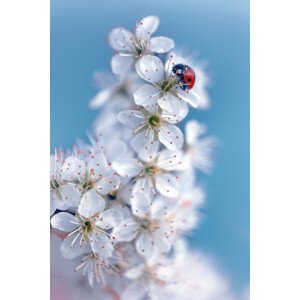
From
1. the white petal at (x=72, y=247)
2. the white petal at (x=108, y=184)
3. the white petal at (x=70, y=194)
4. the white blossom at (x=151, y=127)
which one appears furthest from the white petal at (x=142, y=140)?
the white petal at (x=72, y=247)

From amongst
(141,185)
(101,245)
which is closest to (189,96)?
(141,185)

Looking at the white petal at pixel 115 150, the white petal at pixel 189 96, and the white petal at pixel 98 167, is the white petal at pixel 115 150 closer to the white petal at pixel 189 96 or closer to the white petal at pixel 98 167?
the white petal at pixel 98 167

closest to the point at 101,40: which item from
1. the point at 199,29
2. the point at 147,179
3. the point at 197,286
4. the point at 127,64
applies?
the point at 127,64

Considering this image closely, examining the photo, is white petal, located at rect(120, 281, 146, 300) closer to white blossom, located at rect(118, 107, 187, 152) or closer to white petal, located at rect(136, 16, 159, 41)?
white blossom, located at rect(118, 107, 187, 152)

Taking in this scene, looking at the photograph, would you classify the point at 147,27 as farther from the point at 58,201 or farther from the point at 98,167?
the point at 58,201

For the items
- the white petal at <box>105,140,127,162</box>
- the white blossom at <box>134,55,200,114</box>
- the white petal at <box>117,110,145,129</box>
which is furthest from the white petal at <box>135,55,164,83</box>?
the white petal at <box>105,140,127,162</box>

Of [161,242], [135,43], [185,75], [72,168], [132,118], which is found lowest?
[161,242]
